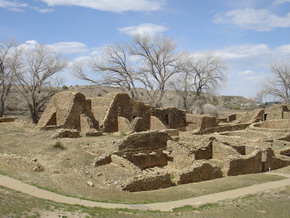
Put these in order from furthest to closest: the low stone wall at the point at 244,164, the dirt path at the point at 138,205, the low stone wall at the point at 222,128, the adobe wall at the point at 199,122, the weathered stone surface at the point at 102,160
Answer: the adobe wall at the point at 199,122 < the low stone wall at the point at 222,128 < the low stone wall at the point at 244,164 < the weathered stone surface at the point at 102,160 < the dirt path at the point at 138,205

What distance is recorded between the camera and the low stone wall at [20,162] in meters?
15.9

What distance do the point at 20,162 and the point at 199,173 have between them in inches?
339

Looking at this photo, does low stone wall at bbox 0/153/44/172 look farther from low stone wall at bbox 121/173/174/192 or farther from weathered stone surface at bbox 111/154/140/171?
low stone wall at bbox 121/173/174/192

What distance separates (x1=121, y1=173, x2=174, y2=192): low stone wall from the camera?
1433 centimetres

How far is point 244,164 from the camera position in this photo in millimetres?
19062

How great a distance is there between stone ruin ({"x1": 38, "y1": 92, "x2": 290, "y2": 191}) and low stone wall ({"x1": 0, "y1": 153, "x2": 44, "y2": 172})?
2721mm

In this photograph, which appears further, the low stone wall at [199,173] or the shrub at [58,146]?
the shrub at [58,146]

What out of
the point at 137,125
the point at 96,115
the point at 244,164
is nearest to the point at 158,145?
the point at 244,164

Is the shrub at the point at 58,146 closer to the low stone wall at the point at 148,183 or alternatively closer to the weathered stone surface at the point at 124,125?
the low stone wall at the point at 148,183

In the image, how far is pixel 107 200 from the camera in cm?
1235

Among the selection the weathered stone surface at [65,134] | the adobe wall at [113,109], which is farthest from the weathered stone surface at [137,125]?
the weathered stone surface at [65,134]

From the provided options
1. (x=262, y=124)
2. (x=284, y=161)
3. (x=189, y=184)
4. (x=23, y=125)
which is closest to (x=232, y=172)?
(x=189, y=184)

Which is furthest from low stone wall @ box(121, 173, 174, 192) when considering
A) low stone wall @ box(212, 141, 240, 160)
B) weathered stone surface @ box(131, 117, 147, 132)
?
weathered stone surface @ box(131, 117, 147, 132)

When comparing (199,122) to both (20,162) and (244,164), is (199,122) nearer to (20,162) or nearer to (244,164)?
(244,164)
